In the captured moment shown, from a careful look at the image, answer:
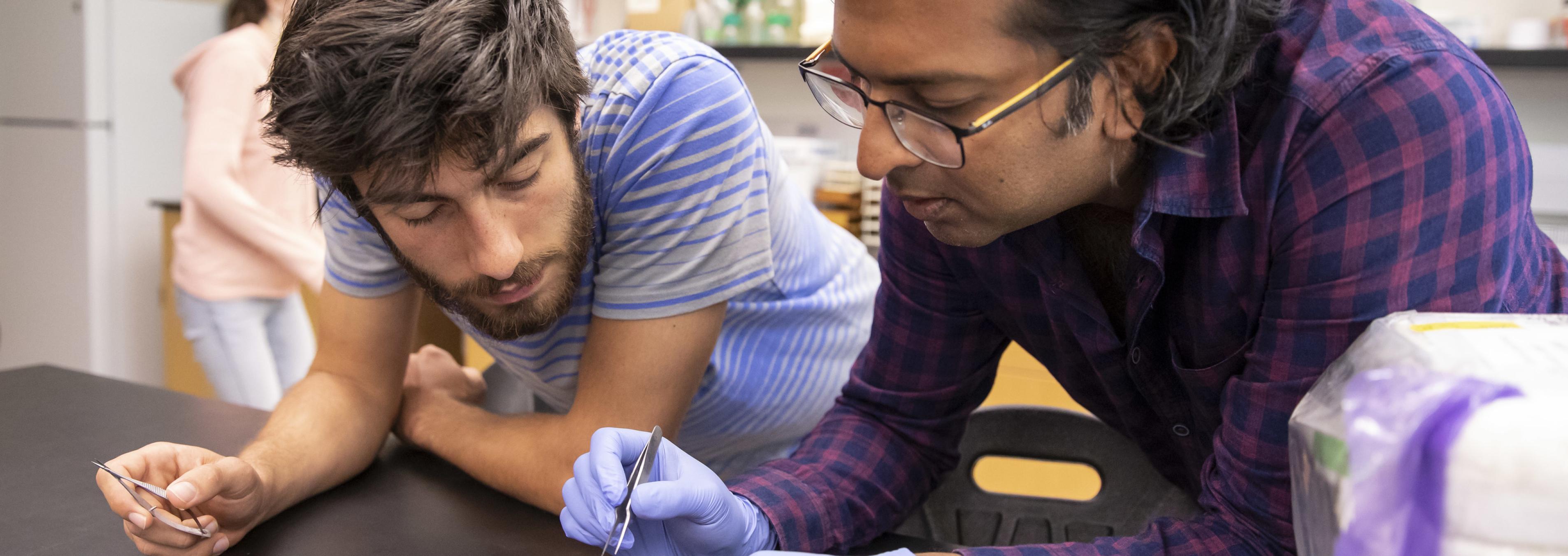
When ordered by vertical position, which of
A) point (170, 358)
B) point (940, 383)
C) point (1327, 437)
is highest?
point (1327, 437)

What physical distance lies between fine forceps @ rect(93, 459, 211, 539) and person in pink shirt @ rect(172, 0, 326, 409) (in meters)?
1.37

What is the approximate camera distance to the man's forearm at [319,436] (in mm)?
970

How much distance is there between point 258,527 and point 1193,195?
2.70 feet

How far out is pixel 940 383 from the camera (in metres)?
1.06

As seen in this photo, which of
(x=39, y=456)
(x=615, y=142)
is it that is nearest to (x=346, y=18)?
(x=615, y=142)

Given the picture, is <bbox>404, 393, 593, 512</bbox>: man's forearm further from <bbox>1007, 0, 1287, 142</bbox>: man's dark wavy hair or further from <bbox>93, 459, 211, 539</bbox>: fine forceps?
<bbox>1007, 0, 1287, 142</bbox>: man's dark wavy hair

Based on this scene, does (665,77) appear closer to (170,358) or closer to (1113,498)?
(1113,498)

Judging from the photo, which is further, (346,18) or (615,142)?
(615,142)

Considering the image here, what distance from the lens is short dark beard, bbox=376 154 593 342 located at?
3.13ft

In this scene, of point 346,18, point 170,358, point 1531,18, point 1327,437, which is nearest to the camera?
point 1327,437

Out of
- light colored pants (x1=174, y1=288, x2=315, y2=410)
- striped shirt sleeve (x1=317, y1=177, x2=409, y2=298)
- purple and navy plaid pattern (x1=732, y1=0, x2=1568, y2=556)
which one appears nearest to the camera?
purple and navy plaid pattern (x1=732, y1=0, x2=1568, y2=556)

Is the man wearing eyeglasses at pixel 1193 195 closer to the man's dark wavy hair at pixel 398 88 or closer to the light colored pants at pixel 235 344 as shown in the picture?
the man's dark wavy hair at pixel 398 88

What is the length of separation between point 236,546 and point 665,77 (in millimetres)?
550

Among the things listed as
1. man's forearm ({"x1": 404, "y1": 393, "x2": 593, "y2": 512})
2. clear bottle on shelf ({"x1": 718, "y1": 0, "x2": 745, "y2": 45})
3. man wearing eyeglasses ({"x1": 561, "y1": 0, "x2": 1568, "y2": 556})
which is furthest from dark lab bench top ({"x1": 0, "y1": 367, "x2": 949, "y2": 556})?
clear bottle on shelf ({"x1": 718, "y1": 0, "x2": 745, "y2": 45})
